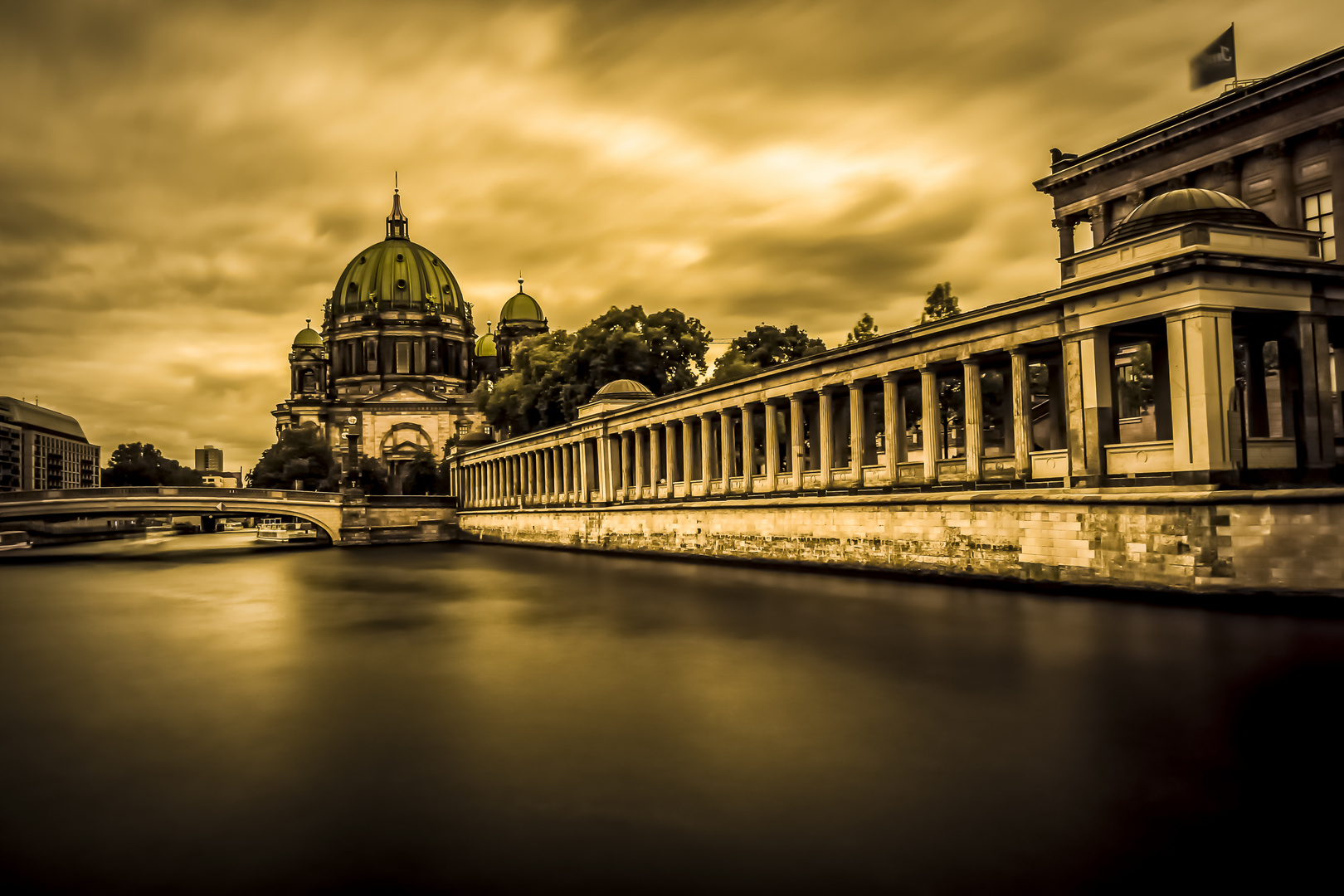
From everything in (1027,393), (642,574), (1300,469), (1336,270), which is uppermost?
(1336,270)

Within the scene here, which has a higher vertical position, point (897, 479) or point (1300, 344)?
point (1300, 344)

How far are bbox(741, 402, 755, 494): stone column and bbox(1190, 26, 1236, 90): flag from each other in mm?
19630

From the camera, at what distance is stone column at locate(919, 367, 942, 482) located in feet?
94.2

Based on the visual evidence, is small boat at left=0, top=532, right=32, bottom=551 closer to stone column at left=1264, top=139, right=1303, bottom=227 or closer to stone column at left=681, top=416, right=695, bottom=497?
stone column at left=681, top=416, right=695, bottom=497

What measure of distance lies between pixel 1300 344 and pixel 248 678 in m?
22.7

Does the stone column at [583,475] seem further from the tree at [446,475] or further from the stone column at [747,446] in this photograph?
the tree at [446,475]

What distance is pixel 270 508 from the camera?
238 feet

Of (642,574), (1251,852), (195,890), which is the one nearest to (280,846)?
(195,890)

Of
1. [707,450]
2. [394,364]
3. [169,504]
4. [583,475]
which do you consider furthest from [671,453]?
[394,364]

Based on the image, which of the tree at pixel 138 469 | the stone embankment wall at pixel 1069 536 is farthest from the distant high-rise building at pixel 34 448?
the stone embankment wall at pixel 1069 536

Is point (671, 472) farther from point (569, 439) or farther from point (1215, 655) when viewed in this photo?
point (1215, 655)

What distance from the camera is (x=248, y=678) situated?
1397cm

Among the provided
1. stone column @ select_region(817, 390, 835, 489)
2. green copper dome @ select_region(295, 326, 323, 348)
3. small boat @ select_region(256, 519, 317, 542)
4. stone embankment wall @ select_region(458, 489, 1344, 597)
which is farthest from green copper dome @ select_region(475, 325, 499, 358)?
stone column @ select_region(817, 390, 835, 489)

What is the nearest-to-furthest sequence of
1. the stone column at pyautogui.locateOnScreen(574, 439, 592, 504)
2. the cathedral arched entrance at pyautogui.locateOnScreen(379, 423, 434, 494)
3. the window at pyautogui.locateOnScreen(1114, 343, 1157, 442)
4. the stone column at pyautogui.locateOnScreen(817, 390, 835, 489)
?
the stone column at pyautogui.locateOnScreen(817, 390, 835, 489)
the window at pyautogui.locateOnScreen(1114, 343, 1157, 442)
the stone column at pyautogui.locateOnScreen(574, 439, 592, 504)
the cathedral arched entrance at pyautogui.locateOnScreen(379, 423, 434, 494)
